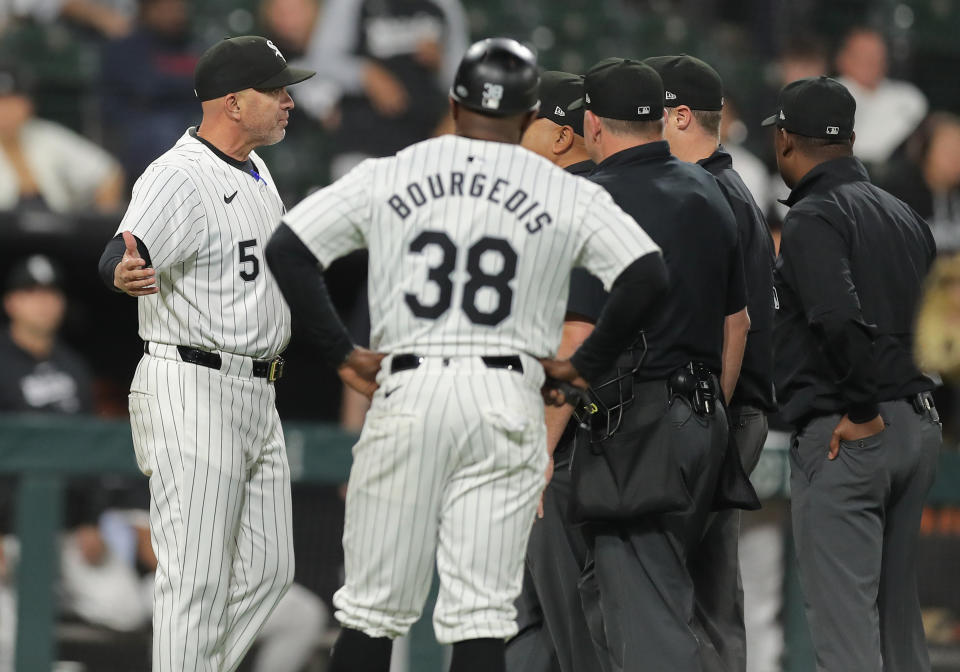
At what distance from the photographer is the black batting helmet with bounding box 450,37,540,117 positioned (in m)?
3.14

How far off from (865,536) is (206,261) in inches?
75.3

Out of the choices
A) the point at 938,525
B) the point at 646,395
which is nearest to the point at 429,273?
the point at 646,395

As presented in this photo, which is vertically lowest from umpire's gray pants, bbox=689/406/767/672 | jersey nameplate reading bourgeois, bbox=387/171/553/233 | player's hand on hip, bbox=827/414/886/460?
umpire's gray pants, bbox=689/406/767/672

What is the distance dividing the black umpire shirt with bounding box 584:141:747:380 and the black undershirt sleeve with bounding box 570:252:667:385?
1.42 ft

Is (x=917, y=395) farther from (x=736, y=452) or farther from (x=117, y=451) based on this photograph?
(x=117, y=451)

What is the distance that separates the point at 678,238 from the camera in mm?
3674

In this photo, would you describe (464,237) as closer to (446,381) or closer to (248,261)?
(446,381)

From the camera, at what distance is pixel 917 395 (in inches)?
157

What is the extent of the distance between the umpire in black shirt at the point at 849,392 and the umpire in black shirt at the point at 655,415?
317mm

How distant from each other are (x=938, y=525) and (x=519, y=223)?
356 cm

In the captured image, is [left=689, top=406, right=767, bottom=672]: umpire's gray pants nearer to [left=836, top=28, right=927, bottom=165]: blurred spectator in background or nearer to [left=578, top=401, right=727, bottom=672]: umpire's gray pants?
[left=578, top=401, right=727, bottom=672]: umpire's gray pants

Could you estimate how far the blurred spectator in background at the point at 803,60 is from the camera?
361 inches

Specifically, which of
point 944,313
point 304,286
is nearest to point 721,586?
point 304,286

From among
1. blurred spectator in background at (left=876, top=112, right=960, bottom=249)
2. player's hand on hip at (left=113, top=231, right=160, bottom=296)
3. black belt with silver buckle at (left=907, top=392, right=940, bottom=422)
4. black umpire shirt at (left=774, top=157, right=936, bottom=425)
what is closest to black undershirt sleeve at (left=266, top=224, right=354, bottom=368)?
player's hand on hip at (left=113, top=231, right=160, bottom=296)
